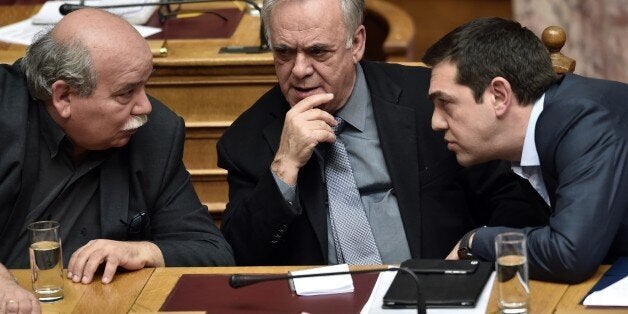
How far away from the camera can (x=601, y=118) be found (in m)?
2.67

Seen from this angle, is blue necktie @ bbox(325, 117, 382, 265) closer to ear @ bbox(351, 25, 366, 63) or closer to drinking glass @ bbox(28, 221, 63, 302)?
ear @ bbox(351, 25, 366, 63)

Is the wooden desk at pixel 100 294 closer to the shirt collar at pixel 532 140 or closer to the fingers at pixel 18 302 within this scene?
the fingers at pixel 18 302

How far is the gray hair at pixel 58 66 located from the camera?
2.95 meters

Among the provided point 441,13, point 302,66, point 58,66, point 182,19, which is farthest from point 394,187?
point 441,13

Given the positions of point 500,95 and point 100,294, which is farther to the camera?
point 500,95

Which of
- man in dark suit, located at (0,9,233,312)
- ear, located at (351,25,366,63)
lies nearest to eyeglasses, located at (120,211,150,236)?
man in dark suit, located at (0,9,233,312)

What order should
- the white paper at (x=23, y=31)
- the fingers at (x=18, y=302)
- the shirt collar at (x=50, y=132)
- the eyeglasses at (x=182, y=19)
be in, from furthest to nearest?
the eyeglasses at (x=182, y=19) → the white paper at (x=23, y=31) → the shirt collar at (x=50, y=132) → the fingers at (x=18, y=302)

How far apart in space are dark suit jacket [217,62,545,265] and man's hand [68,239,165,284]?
35 centimetres

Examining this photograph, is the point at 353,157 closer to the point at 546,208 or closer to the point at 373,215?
the point at 373,215

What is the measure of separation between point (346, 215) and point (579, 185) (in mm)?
697

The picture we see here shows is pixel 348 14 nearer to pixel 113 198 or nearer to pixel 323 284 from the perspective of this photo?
pixel 113 198

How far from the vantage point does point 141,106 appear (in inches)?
119

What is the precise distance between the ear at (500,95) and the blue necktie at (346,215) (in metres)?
0.48

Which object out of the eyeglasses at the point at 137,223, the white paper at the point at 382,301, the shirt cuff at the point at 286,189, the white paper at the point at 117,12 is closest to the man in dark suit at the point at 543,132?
the white paper at the point at 382,301
